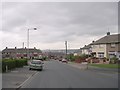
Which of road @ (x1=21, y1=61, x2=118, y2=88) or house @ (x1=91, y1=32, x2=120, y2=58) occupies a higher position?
house @ (x1=91, y1=32, x2=120, y2=58)

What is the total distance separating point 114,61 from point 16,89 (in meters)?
50.1

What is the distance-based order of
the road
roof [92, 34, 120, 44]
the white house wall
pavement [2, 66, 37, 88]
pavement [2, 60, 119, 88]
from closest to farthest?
pavement [2, 66, 37, 88] < pavement [2, 60, 119, 88] < the road < roof [92, 34, 120, 44] < the white house wall

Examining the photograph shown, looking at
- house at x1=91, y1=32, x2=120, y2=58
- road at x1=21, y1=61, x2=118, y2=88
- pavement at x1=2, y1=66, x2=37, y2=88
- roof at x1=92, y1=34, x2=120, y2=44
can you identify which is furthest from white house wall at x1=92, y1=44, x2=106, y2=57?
pavement at x1=2, y1=66, x2=37, y2=88

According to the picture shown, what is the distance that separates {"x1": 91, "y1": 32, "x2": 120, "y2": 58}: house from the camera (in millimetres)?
74688

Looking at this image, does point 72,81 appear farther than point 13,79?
No

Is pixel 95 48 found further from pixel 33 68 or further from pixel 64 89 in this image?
pixel 64 89

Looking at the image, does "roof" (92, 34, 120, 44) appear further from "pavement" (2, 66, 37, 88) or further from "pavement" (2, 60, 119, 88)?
"pavement" (2, 66, 37, 88)

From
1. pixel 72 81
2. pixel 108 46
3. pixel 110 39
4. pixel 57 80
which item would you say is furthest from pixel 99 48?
pixel 72 81

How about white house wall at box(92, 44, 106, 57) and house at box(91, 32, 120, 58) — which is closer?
house at box(91, 32, 120, 58)

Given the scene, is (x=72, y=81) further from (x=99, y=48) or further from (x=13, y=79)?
(x=99, y=48)

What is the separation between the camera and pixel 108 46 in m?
77.0

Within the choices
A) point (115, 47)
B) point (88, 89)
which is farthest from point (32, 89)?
point (115, 47)

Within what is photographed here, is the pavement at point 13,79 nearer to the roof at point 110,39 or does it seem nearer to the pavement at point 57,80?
the pavement at point 57,80

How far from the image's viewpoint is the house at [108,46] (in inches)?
2940
